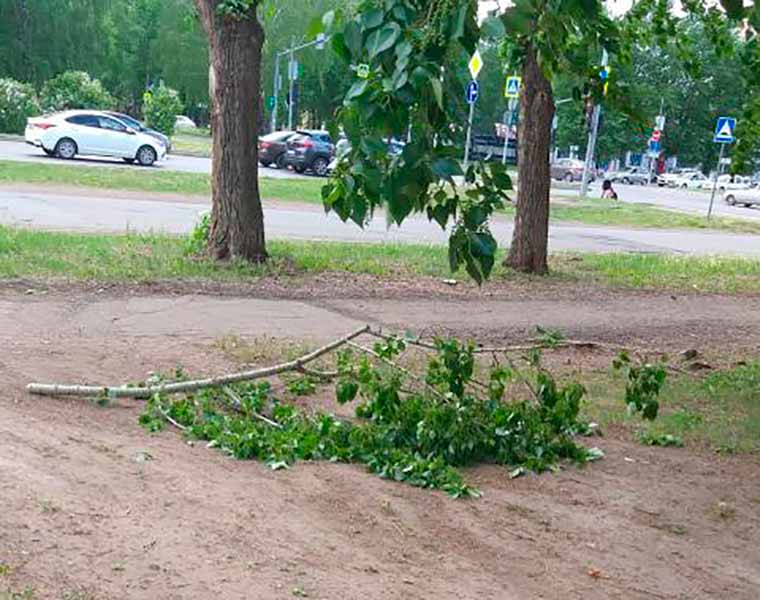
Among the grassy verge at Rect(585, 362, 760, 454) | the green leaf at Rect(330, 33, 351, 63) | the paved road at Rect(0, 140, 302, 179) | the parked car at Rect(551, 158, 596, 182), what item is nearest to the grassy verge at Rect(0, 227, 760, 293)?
the grassy verge at Rect(585, 362, 760, 454)

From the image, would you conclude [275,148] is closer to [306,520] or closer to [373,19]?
[306,520]

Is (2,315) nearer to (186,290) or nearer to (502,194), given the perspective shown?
(186,290)

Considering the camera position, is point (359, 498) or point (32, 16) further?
point (32, 16)

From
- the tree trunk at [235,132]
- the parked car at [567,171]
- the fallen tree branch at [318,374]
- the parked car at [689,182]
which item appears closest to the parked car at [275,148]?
the tree trunk at [235,132]

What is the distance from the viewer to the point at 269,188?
28.0 m

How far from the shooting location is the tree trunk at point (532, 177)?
14781 millimetres

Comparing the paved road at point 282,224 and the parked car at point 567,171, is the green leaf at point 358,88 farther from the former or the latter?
the parked car at point 567,171

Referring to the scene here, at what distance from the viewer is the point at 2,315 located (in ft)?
31.5

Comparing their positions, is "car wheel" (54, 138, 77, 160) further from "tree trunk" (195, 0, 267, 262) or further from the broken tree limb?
the broken tree limb

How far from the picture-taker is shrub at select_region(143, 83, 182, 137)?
48375 millimetres

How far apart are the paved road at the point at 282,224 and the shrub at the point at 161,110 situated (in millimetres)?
26030

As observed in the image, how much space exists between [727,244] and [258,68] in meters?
16.2

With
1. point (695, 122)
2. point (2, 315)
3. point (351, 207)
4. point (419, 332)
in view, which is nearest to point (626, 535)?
point (351, 207)

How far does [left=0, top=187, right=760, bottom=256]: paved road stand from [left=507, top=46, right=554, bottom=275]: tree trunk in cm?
185
